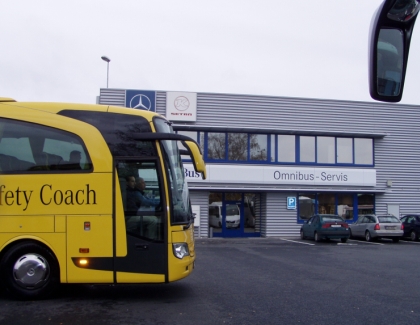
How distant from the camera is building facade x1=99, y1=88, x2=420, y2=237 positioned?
26578 millimetres

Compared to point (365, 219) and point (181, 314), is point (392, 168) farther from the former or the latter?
point (181, 314)

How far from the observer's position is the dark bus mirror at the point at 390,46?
2.64 meters

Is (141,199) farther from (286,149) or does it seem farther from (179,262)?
(286,149)

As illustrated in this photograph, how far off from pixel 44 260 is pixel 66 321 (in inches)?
65.8

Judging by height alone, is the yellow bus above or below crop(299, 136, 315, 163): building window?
below

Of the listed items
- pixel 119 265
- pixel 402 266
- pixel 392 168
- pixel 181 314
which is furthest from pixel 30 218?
pixel 392 168

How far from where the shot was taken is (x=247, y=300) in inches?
325

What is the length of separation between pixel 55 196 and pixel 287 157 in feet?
67.8

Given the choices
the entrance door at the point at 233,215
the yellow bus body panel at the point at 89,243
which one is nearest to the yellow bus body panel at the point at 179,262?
the yellow bus body panel at the point at 89,243

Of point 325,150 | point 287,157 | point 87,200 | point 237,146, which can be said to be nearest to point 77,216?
point 87,200

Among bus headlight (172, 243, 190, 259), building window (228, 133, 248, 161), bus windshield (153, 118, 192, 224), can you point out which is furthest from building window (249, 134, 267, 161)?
bus headlight (172, 243, 190, 259)

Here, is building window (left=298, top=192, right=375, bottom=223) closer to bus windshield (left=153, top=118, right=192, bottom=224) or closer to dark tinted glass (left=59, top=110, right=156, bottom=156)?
bus windshield (left=153, top=118, right=192, bottom=224)

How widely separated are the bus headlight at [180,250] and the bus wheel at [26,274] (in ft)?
6.64

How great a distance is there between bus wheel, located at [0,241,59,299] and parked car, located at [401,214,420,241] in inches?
839
